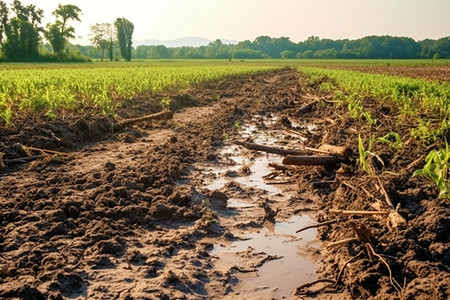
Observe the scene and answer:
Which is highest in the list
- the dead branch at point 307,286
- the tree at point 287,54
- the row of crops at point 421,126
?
the tree at point 287,54

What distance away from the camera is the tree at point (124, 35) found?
9338 cm

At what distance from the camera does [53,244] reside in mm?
3588

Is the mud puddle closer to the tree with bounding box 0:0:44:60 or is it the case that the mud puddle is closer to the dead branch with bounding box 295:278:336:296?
the dead branch with bounding box 295:278:336:296

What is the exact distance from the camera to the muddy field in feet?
10.0

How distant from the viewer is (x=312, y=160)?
5875 mm

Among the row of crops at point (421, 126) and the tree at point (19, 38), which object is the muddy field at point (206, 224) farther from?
the tree at point (19, 38)

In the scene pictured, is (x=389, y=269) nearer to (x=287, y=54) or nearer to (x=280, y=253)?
(x=280, y=253)

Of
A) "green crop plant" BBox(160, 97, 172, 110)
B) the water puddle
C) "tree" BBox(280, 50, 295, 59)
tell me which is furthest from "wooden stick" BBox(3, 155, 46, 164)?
"tree" BBox(280, 50, 295, 59)

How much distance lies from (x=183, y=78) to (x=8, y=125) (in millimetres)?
12496

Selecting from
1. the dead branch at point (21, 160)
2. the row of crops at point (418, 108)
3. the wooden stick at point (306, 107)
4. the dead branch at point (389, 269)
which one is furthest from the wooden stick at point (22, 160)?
the wooden stick at point (306, 107)

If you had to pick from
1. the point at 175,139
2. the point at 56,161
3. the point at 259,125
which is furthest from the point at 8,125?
the point at 259,125

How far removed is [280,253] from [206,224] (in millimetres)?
857

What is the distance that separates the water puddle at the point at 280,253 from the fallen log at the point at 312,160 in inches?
49.5

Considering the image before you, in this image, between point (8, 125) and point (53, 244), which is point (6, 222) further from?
point (8, 125)
